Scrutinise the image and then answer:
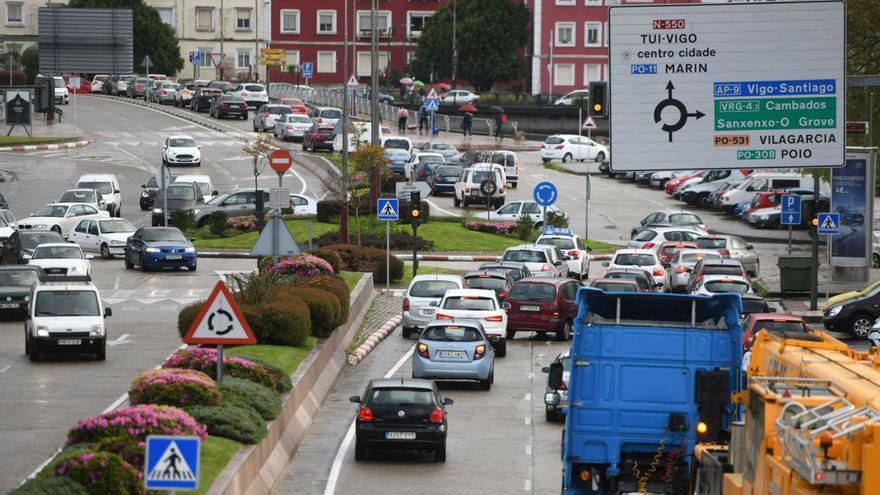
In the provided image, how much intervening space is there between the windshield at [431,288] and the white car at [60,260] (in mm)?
10194

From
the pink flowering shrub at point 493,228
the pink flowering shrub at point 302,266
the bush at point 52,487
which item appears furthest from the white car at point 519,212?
the bush at point 52,487

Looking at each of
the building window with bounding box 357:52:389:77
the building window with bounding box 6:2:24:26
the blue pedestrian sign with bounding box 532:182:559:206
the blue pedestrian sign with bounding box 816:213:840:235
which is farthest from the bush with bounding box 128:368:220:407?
the building window with bounding box 6:2:24:26

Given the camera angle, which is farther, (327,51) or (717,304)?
(327,51)

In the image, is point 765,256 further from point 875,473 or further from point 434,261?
point 875,473

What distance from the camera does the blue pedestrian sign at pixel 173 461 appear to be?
1441 centimetres

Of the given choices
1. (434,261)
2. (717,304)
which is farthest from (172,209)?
(717,304)

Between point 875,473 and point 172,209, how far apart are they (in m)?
52.2

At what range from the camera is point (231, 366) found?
87.6ft

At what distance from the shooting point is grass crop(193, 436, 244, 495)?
19694mm

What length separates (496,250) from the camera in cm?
5788

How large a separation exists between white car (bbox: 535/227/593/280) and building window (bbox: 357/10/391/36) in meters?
77.4

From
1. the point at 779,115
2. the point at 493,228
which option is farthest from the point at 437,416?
the point at 493,228

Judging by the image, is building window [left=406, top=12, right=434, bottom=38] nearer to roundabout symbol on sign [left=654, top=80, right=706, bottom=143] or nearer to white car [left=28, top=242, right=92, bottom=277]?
white car [left=28, top=242, right=92, bottom=277]

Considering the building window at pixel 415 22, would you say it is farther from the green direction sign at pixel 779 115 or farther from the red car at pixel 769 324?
the green direction sign at pixel 779 115
